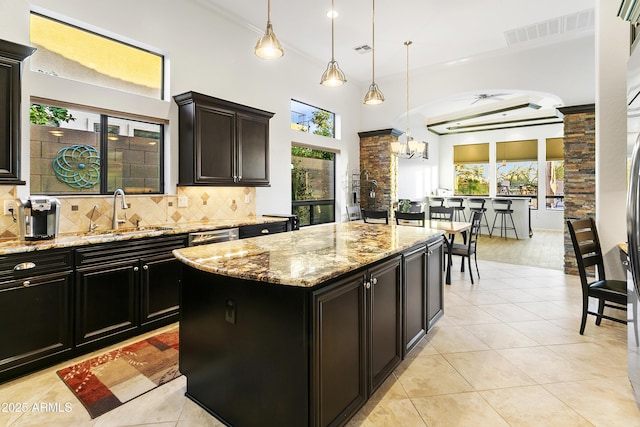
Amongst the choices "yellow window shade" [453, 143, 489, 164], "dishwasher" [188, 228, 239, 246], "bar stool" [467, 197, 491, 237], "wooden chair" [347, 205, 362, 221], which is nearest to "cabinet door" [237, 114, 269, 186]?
"dishwasher" [188, 228, 239, 246]

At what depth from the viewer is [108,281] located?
268 centimetres

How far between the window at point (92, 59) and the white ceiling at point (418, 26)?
1227mm

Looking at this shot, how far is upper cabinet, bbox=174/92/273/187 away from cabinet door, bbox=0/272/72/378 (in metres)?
1.71

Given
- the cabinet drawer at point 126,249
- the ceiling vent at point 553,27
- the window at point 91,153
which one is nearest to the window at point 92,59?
the window at point 91,153

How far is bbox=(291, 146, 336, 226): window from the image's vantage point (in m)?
6.00

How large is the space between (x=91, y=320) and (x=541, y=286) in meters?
5.30

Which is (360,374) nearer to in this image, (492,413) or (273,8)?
(492,413)

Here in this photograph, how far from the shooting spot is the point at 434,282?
285cm

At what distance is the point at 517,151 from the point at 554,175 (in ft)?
4.33

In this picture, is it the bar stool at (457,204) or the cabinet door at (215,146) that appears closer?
the cabinet door at (215,146)

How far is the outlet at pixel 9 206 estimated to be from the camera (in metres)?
2.69

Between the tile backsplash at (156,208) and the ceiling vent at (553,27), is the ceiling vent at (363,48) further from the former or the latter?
the tile backsplash at (156,208)

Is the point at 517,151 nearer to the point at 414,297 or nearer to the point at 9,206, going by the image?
the point at 414,297

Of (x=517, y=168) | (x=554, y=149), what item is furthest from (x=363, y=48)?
(x=554, y=149)
